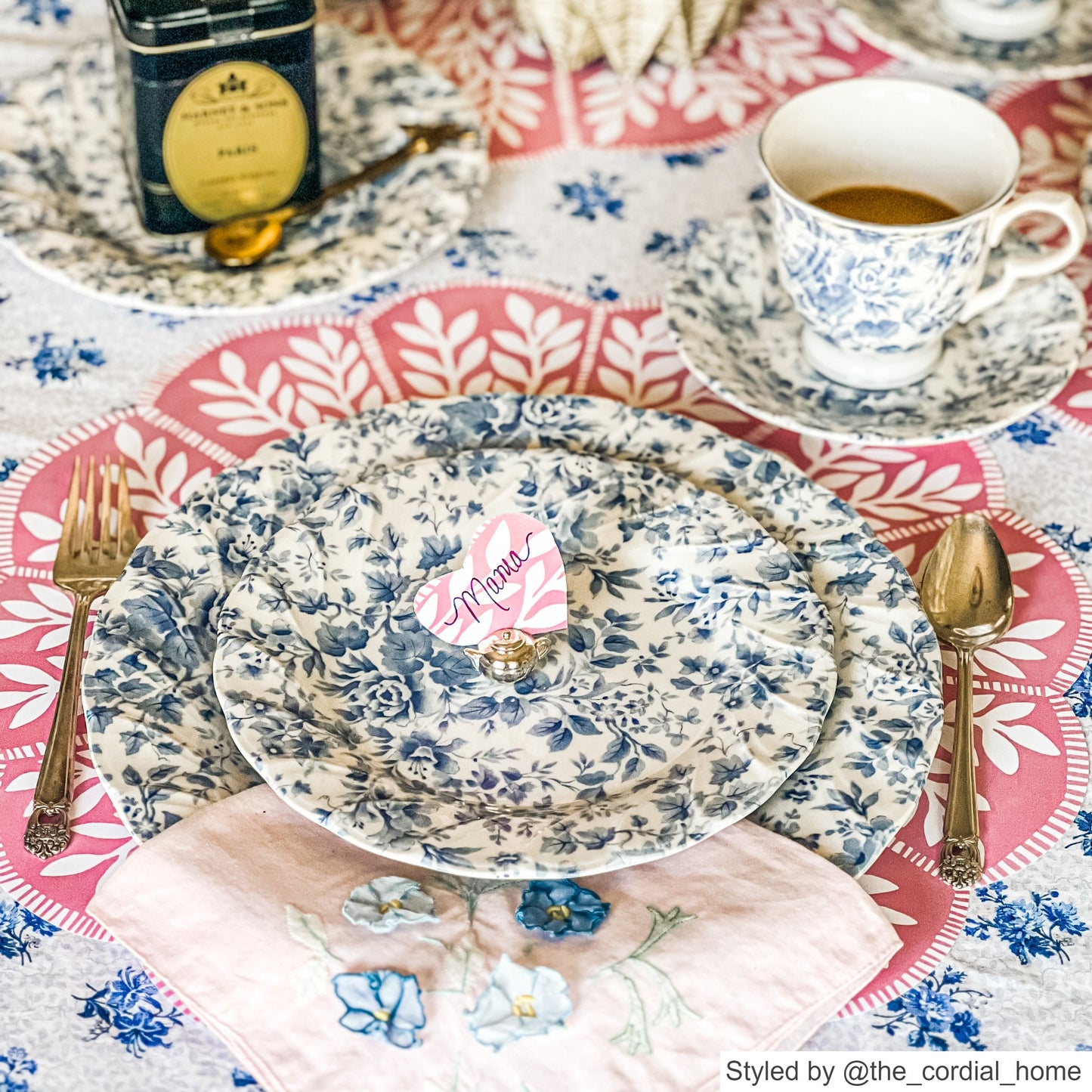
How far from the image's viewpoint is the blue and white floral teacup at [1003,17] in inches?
41.9

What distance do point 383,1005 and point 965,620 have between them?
0.36 meters

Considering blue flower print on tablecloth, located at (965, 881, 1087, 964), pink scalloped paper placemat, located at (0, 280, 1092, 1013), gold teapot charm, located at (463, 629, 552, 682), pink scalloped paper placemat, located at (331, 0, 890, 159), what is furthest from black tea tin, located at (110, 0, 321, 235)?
blue flower print on tablecloth, located at (965, 881, 1087, 964)

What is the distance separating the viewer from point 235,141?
2.84ft

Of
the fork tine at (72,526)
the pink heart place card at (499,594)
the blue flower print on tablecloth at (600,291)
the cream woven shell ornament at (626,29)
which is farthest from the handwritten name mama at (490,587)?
the cream woven shell ornament at (626,29)

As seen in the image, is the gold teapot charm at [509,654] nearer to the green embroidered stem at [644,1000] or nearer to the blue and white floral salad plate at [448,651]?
the blue and white floral salad plate at [448,651]

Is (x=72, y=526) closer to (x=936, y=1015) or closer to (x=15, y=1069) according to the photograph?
(x=15, y=1069)

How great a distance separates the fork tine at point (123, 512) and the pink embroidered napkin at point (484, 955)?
8.3 inches

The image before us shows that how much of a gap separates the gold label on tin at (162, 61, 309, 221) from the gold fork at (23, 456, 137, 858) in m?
0.22

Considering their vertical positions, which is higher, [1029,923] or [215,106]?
[215,106]

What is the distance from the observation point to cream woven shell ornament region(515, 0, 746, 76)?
3.49 ft

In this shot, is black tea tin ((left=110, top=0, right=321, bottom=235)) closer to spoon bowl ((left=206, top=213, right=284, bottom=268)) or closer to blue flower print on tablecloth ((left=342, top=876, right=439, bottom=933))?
spoon bowl ((left=206, top=213, right=284, bottom=268))

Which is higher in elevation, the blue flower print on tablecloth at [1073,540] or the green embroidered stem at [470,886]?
the blue flower print on tablecloth at [1073,540]

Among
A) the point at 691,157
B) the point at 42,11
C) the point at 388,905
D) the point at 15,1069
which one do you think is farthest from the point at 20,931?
the point at 42,11

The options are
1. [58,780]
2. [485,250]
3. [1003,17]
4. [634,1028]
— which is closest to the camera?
[634,1028]
